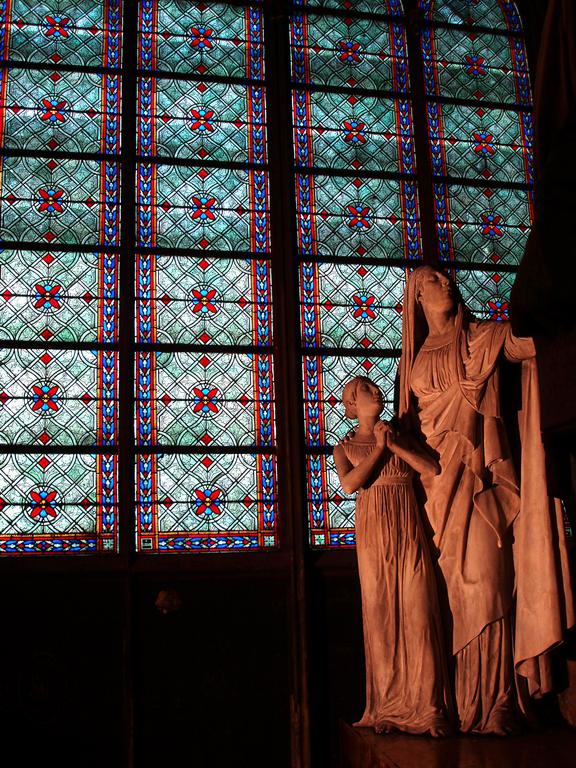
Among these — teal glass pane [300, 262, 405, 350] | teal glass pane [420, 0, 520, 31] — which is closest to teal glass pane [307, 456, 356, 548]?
teal glass pane [300, 262, 405, 350]

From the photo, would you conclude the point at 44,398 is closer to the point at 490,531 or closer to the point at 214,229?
the point at 214,229

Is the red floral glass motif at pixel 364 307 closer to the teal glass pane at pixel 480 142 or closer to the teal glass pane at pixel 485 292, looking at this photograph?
the teal glass pane at pixel 485 292

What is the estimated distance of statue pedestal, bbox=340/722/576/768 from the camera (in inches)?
126

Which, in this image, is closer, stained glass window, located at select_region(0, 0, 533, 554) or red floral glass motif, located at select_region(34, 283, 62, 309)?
stained glass window, located at select_region(0, 0, 533, 554)

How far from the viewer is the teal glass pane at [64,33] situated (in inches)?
268

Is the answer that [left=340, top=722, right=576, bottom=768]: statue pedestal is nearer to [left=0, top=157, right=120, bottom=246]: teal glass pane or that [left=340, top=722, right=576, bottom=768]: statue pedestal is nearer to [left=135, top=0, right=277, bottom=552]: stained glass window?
[left=135, top=0, right=277, bottom=552]: stained glass window

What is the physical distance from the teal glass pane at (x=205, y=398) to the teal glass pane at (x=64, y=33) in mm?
2428

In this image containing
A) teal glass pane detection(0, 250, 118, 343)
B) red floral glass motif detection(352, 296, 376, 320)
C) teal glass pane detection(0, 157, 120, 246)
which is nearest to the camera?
teal glass pane detection(0, 250, 118, 343)

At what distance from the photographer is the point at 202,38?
715cm

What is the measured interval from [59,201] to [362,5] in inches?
121

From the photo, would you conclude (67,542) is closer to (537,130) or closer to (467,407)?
(467,407)

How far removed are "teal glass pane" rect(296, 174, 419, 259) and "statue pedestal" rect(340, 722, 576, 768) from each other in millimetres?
3805

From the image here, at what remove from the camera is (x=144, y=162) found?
669cm

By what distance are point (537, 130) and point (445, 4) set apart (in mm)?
6098
